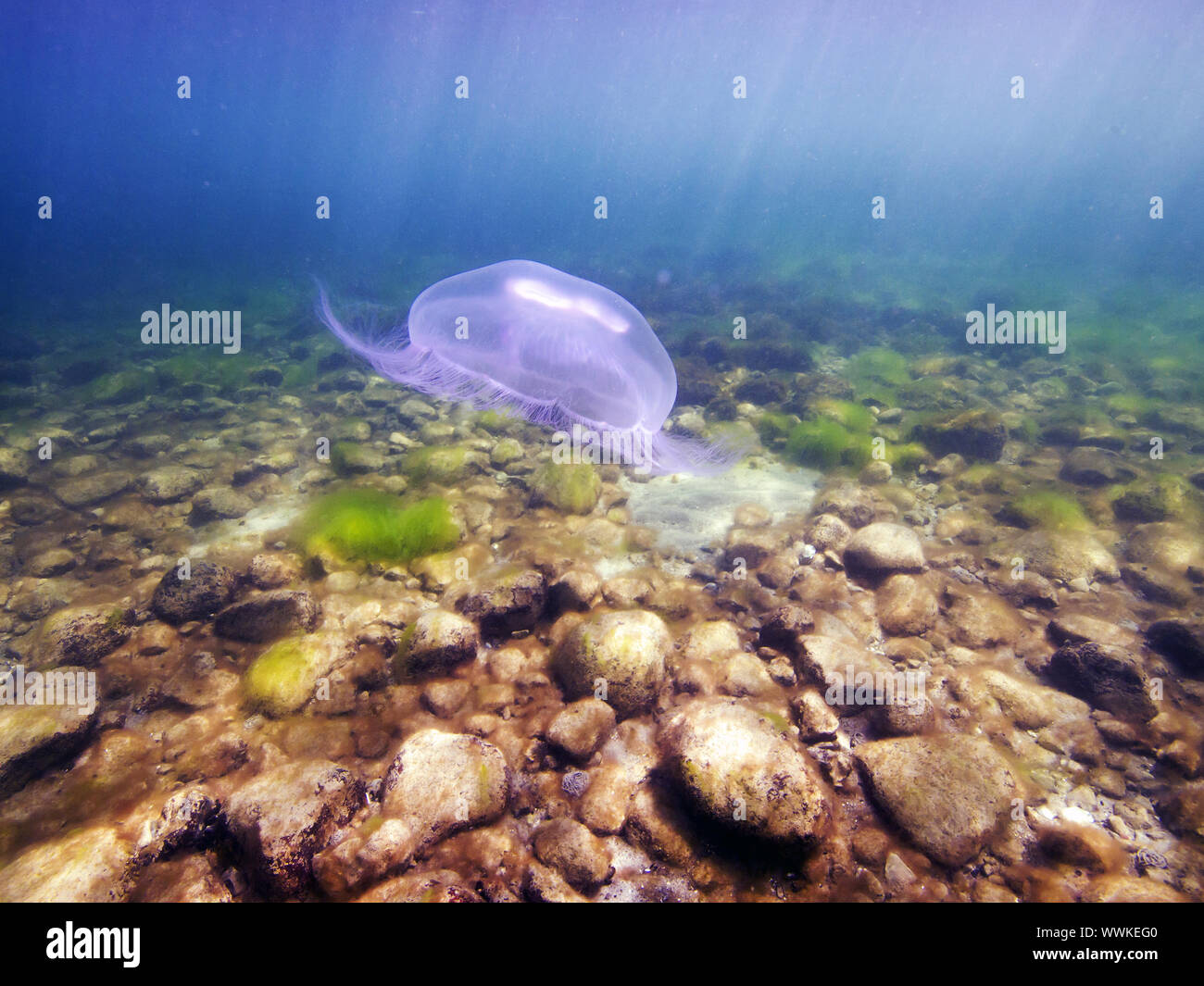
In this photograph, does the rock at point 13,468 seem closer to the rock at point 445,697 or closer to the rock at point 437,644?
the rock at point 437,644

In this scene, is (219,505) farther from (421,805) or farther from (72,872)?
(421,805)

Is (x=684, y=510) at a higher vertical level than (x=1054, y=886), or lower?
higher

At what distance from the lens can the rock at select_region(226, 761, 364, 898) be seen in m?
2.63

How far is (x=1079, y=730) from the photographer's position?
384 centimetres

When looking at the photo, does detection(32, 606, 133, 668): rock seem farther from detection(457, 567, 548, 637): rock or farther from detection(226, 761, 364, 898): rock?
detection(457, 567, 548, 637): rock

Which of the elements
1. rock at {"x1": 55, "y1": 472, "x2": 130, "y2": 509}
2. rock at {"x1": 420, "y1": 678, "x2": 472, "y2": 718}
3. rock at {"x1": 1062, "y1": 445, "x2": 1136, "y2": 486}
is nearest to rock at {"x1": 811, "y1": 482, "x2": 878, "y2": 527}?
rock at {"x1": 1062, "y1": 445, "x2": 1136, "y2": 486}

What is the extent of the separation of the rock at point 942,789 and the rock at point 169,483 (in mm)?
8947

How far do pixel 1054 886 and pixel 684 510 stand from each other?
4848 millimetres

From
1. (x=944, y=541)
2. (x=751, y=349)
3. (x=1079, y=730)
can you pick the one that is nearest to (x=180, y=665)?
(x=1079, y=730)

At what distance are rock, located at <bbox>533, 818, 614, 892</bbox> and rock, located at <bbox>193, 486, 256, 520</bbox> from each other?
6480mm

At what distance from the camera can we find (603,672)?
3750 mm

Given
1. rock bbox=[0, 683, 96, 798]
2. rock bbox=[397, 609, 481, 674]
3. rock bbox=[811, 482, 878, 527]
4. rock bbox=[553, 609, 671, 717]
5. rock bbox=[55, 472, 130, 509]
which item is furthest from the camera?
rock bbox=[55, 472, 130, 509]

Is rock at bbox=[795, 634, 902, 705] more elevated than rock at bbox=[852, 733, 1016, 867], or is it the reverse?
rock at bbox=[795, 634, 902, 705]
